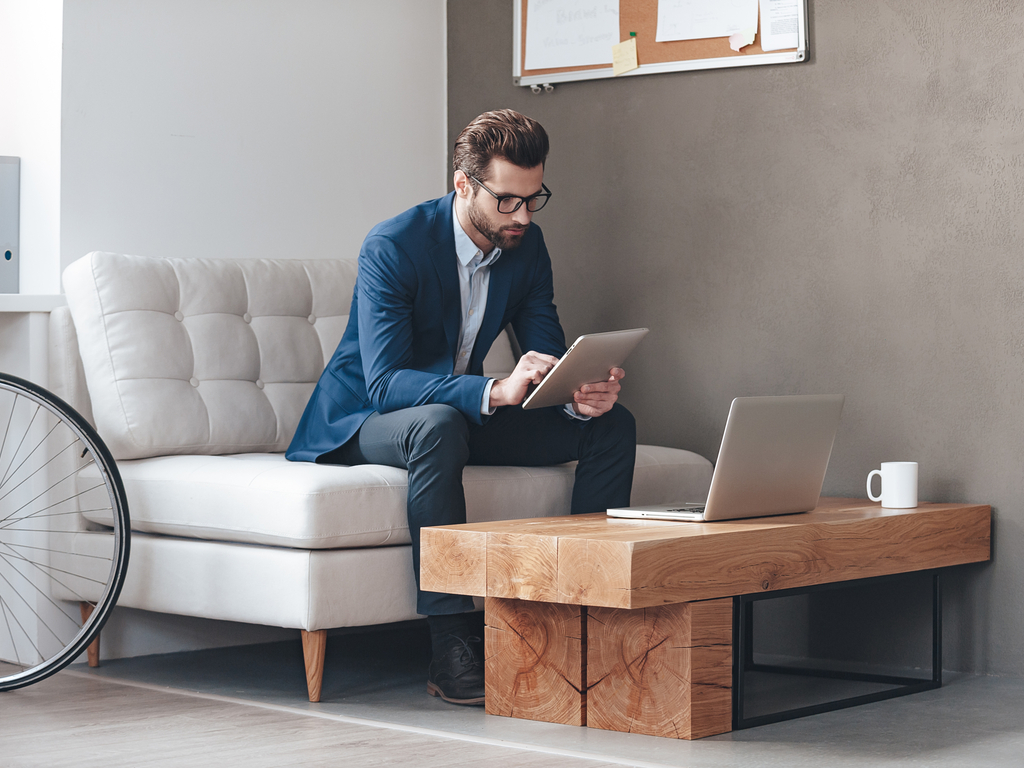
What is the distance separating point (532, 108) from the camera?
A: 3.67m

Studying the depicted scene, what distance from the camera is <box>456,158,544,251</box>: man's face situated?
273 centimetres

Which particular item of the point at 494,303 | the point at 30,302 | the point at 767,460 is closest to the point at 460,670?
the point at 767,460

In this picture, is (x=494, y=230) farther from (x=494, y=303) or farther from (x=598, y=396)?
(x=598, y=396)

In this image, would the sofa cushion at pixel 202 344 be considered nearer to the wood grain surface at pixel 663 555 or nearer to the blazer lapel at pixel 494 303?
the blazer lapel at pixel 494 303

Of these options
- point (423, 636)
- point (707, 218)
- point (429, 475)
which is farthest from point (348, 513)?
point (707, 218)

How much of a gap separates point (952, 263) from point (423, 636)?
5.40 feet

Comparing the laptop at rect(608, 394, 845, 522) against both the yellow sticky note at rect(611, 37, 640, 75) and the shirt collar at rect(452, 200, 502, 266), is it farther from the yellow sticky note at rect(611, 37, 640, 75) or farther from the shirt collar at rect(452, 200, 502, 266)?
the yellow sticky note at rect(611, 37, 640, 75)

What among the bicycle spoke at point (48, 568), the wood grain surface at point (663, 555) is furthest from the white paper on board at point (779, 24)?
the bicycle spoke at point (48, 568)

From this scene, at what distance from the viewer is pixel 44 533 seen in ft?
9.80

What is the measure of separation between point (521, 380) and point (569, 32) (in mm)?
1372

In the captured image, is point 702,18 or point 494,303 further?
point 702,18

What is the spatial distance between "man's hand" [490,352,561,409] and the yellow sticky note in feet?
3.75

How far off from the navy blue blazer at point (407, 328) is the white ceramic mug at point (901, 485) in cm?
88

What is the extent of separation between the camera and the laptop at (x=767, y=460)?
7.55ft
